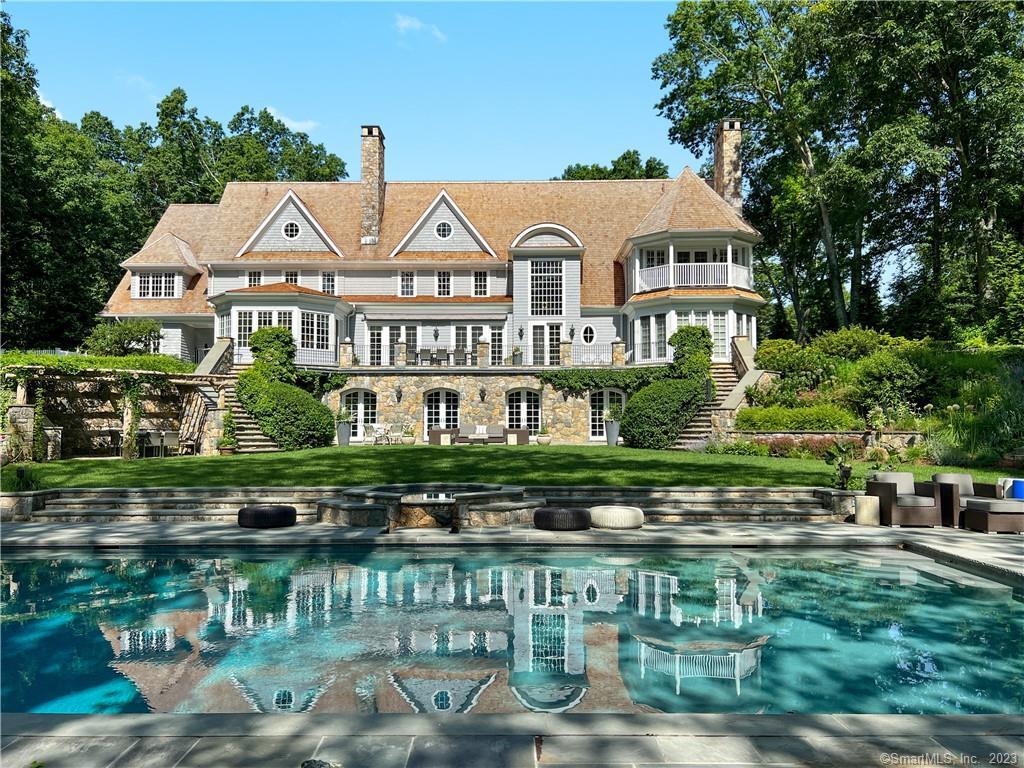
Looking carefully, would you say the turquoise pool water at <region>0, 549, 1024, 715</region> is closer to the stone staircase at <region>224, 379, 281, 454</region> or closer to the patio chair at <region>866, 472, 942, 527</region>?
the patio chair at <region>866, 472, 942, 527</region>

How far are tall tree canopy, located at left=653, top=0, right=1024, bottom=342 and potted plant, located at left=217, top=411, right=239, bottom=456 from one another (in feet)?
85.8

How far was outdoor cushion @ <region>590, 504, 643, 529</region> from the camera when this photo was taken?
37.7 ft

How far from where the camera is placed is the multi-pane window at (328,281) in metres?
33.1

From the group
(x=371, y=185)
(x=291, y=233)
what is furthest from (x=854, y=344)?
(x=291, y=233)

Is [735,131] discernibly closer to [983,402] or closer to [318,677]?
[983,402]

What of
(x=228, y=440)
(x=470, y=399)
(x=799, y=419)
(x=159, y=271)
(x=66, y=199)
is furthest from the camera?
(x=66, y=199)

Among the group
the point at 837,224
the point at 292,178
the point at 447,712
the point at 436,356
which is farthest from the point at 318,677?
the point at 292,178

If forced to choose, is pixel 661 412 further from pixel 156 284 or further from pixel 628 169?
pixel 628 169

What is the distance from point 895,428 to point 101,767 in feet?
73.8

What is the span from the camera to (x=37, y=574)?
8.97 metres

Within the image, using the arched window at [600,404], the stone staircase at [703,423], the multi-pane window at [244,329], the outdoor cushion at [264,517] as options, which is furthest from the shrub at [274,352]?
the stone staircase at [703,423]

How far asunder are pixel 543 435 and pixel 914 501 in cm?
1641

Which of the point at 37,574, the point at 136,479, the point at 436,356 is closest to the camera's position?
the point at 37,574

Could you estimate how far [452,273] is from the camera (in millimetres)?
33125
